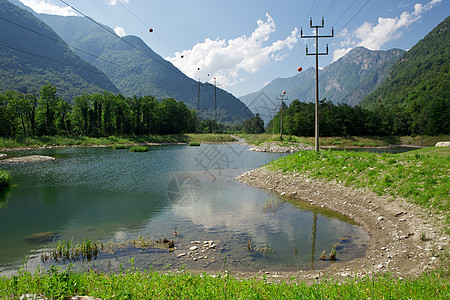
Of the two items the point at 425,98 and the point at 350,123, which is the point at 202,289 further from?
the point at 425,98

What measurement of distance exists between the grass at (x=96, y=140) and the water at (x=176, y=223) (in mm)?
51791

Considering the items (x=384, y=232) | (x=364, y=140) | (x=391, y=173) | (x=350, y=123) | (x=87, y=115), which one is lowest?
(x=384, y=232)

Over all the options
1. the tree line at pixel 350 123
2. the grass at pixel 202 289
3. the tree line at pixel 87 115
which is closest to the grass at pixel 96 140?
the tree line at pixel 87 115

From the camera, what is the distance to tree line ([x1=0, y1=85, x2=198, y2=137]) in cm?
7362

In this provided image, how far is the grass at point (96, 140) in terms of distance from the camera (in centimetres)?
6647

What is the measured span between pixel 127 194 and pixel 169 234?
10364 mm

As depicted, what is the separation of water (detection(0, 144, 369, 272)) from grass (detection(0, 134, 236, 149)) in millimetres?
51791

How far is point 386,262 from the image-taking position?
8914 mm

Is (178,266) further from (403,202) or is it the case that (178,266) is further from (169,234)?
(403,202)

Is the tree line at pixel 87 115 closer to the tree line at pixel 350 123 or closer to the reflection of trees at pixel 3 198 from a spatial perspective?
the tree line at pixel 350 123

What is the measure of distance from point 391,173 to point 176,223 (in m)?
13.0

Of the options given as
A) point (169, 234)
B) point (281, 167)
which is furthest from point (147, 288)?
point (281, 167)

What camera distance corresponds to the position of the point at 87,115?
89.0m

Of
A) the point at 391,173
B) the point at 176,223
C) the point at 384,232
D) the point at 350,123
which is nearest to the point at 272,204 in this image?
the point at 176,223
